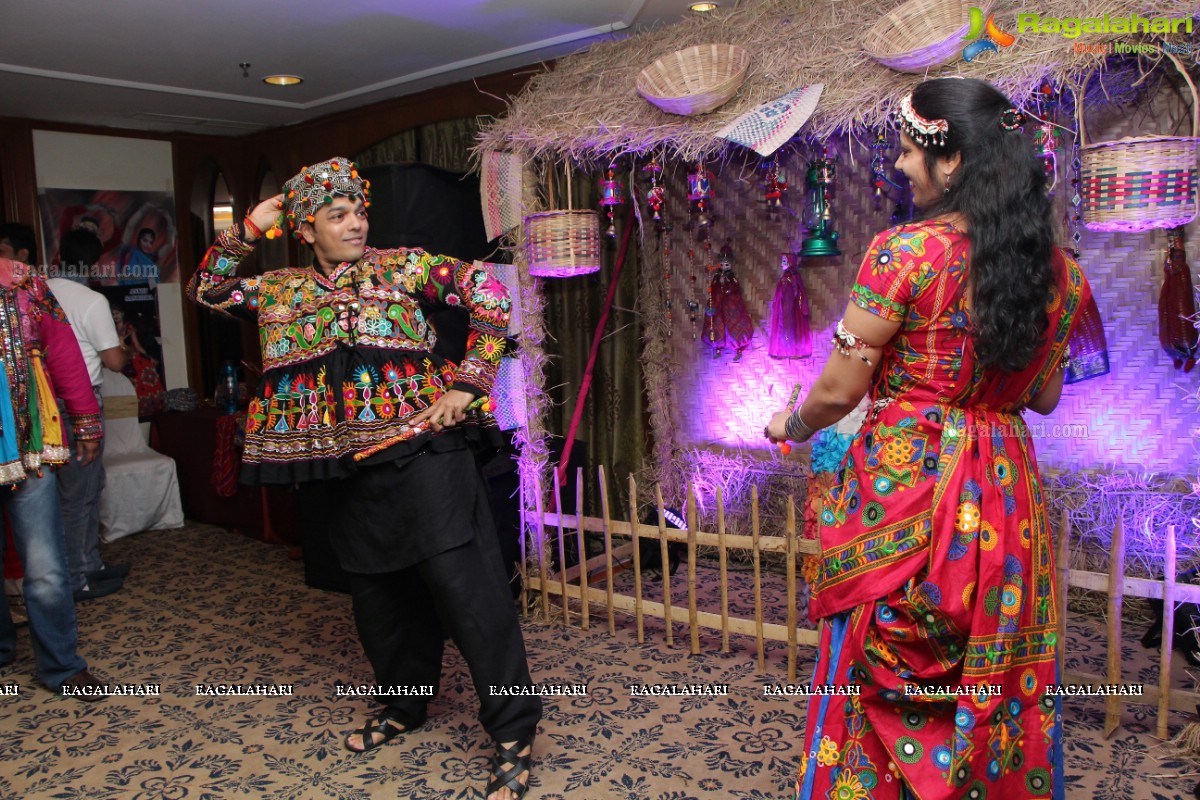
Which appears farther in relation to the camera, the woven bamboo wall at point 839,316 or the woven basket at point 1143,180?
the woven bamboo wall at point 839,316

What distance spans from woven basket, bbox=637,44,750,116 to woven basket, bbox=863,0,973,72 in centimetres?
50

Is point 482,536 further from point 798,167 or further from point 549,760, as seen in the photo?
point 798,167

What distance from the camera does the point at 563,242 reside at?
3.60 metres

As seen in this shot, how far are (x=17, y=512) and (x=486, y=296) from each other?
199cm

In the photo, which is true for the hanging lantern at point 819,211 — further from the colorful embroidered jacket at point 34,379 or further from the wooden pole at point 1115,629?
the colorful embroidered jacket at point 34,379

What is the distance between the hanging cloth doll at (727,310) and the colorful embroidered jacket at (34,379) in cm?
274

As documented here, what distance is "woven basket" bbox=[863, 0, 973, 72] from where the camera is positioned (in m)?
2.61

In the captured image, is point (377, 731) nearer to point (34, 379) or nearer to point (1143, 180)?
point (34, 379)

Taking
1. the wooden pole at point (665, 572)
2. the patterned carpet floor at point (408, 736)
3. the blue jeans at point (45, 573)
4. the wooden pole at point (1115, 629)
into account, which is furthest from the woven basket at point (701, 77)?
the blue jeans at point (45, 573)

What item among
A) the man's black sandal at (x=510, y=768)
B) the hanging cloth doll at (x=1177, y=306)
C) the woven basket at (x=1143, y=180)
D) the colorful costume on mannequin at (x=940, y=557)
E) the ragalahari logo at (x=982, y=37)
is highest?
the ragalahari logo at (x=982, y=37)

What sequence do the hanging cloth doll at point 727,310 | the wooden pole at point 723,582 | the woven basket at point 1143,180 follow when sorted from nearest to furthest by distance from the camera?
the woven basket at point 1143,180, the wooden pole at point 723,582, the hanging cloth doll at point 727,310

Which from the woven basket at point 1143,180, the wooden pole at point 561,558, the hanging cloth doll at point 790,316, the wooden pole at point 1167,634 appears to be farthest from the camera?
the hanging cloth doll at point 790,316

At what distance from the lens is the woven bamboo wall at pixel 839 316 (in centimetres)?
351

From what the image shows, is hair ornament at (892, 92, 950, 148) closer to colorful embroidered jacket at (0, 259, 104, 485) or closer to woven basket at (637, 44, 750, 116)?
woven basket at (637, 44, 750, 116)
